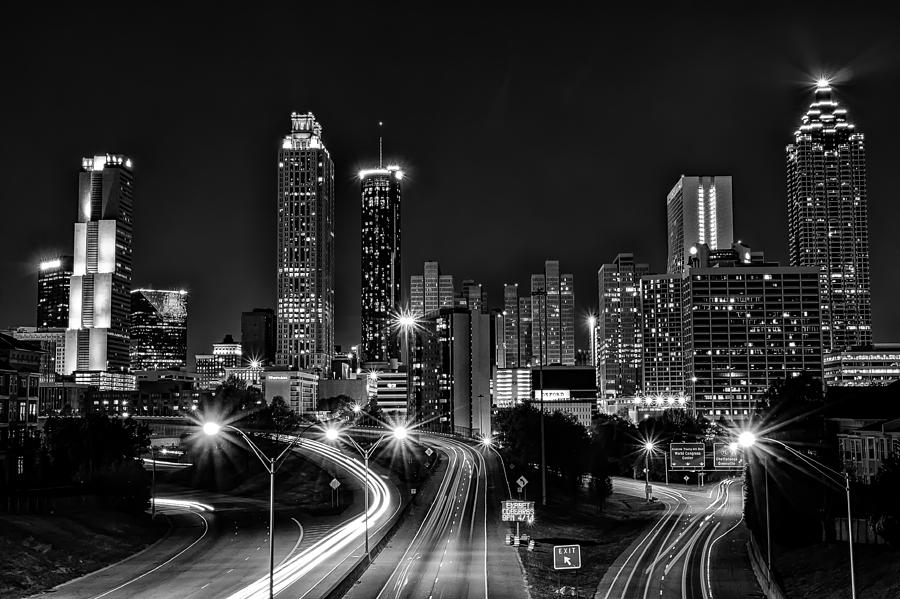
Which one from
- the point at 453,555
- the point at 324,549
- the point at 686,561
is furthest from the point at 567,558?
the point at 686,561

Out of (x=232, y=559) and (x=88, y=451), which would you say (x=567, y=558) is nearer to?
(x=232, y=559)

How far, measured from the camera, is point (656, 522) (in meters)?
105

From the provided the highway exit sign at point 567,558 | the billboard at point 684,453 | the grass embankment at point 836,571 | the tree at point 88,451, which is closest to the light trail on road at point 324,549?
the highway exit sign at point 567,558

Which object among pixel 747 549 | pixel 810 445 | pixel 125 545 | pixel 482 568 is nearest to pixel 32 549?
pixel 125 545

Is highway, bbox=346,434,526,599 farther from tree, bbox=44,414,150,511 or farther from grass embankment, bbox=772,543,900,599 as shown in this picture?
tree, bbox=44,414,150,511

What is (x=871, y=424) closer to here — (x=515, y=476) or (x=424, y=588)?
(x=515, y=476)

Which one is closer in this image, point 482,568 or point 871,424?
point 482,568

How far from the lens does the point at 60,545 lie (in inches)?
2707

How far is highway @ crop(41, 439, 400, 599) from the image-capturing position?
193ft

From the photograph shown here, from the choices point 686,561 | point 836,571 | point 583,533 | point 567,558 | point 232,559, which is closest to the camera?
point 567,558

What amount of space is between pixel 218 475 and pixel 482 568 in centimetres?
8740

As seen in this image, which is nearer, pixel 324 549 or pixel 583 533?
pixel 324 549

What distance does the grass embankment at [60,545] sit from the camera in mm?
60531

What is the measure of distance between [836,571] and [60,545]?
55300mm
